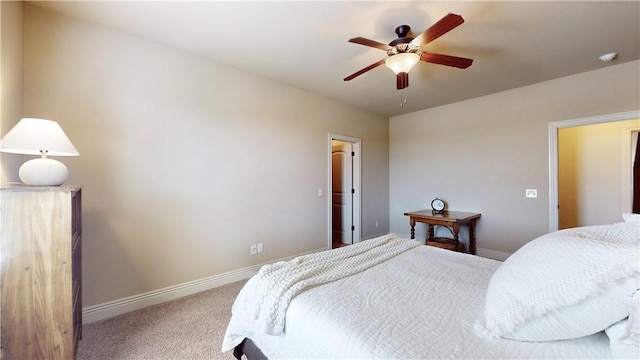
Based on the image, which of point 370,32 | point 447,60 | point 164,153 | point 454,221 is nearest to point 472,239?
point 454,221

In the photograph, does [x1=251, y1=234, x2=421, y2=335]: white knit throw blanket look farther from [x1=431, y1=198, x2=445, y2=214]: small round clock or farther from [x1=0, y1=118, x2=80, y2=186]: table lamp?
[x1=431, y1=198, x2=445, y2=214]: small round clock

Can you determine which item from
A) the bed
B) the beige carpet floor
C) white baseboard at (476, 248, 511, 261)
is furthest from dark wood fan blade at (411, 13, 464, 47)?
white baseboard at (476, 248, 511, 261)

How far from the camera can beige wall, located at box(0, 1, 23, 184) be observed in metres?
1.50

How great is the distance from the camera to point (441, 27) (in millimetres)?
1618

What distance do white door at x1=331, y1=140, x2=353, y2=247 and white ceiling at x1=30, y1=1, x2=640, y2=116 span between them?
1691 millimetres

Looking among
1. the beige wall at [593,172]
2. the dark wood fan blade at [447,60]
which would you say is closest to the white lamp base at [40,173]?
the dark wood fan blade at [447,60]

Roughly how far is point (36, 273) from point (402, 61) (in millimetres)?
Result: 2709

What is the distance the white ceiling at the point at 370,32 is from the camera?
6.16 feet

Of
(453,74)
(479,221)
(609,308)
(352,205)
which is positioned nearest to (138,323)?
(609,308)

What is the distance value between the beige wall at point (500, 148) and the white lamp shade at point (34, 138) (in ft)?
15.0

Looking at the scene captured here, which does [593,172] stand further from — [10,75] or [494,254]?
[10,75]

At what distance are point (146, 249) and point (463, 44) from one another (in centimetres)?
364

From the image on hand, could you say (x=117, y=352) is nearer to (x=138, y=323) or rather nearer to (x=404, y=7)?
(x=138, y=323)

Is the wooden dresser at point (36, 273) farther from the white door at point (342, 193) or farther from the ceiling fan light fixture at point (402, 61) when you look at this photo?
the white door at point (342, 193)
